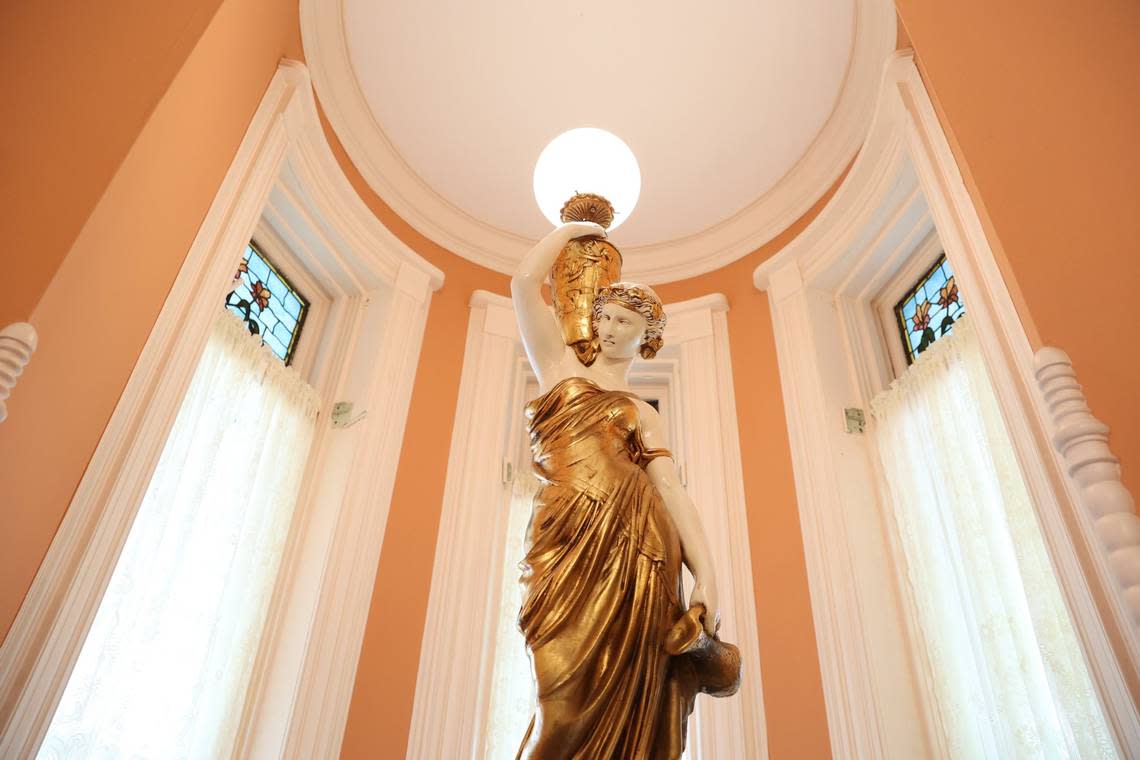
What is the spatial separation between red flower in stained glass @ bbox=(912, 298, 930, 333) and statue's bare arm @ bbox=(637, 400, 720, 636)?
1757 millimetres

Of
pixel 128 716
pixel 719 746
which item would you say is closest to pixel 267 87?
pixel 128 716

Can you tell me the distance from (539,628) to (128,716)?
1.30 meters

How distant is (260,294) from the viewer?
2.93 meters

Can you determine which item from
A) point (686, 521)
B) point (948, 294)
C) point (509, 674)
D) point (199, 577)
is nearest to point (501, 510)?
point (509, 674)

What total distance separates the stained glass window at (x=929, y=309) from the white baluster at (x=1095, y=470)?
1.36m

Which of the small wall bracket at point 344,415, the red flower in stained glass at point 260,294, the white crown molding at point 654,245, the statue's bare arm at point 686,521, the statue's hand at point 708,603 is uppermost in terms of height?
the white crown molding at point 654,245

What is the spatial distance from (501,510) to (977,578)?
69.0 inches

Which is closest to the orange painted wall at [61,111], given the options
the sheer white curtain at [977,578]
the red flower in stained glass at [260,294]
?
the red flower in stained glass at [260,294]

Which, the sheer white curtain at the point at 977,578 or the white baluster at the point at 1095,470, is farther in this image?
the sheer white curtain at the point at 977,578

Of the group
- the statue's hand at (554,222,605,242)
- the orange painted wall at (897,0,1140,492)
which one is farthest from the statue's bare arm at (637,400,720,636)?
the orange painted wall at (897,0,1140,492)

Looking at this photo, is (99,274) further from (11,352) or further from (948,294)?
(948,294)

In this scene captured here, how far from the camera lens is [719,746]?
248cm

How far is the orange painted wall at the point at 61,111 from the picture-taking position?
124cm

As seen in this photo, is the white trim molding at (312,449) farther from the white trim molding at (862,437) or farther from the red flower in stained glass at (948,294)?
the red flower in stained glass at (948,294)
